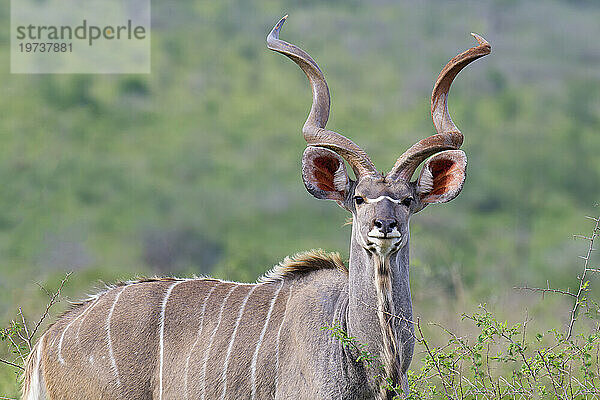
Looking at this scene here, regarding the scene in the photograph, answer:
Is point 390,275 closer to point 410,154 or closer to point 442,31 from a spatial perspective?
point 410,154

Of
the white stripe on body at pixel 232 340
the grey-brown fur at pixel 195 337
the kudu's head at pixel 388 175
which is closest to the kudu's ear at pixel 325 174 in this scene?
the kudu's head at pixel 388 175

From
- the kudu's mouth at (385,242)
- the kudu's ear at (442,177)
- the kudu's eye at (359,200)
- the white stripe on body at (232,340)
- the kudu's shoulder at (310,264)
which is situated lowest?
the white stripe on body at (232,340)

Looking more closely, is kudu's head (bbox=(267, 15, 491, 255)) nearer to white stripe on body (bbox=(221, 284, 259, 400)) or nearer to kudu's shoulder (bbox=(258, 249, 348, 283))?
kudu's shoulder (bbox=(258, 249, 348, 283))

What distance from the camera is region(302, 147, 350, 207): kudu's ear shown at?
4324mm

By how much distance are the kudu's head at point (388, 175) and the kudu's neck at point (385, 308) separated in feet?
0.33

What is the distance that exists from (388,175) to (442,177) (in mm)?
282

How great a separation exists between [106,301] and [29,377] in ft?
1.75

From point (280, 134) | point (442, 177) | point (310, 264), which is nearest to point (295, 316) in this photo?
point (310, 264)

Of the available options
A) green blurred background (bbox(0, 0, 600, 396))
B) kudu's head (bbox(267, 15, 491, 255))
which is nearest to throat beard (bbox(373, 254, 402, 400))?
kudu's head (bbox(267, 15, 491, 255))

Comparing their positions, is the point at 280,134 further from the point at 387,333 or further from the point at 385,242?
the point at 385,242

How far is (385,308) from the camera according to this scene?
4.18 meters

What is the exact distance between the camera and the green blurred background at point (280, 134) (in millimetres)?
20359

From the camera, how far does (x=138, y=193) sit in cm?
2358

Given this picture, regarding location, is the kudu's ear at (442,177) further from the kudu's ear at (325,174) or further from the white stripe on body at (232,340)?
the white stripe on body at (232,340)
